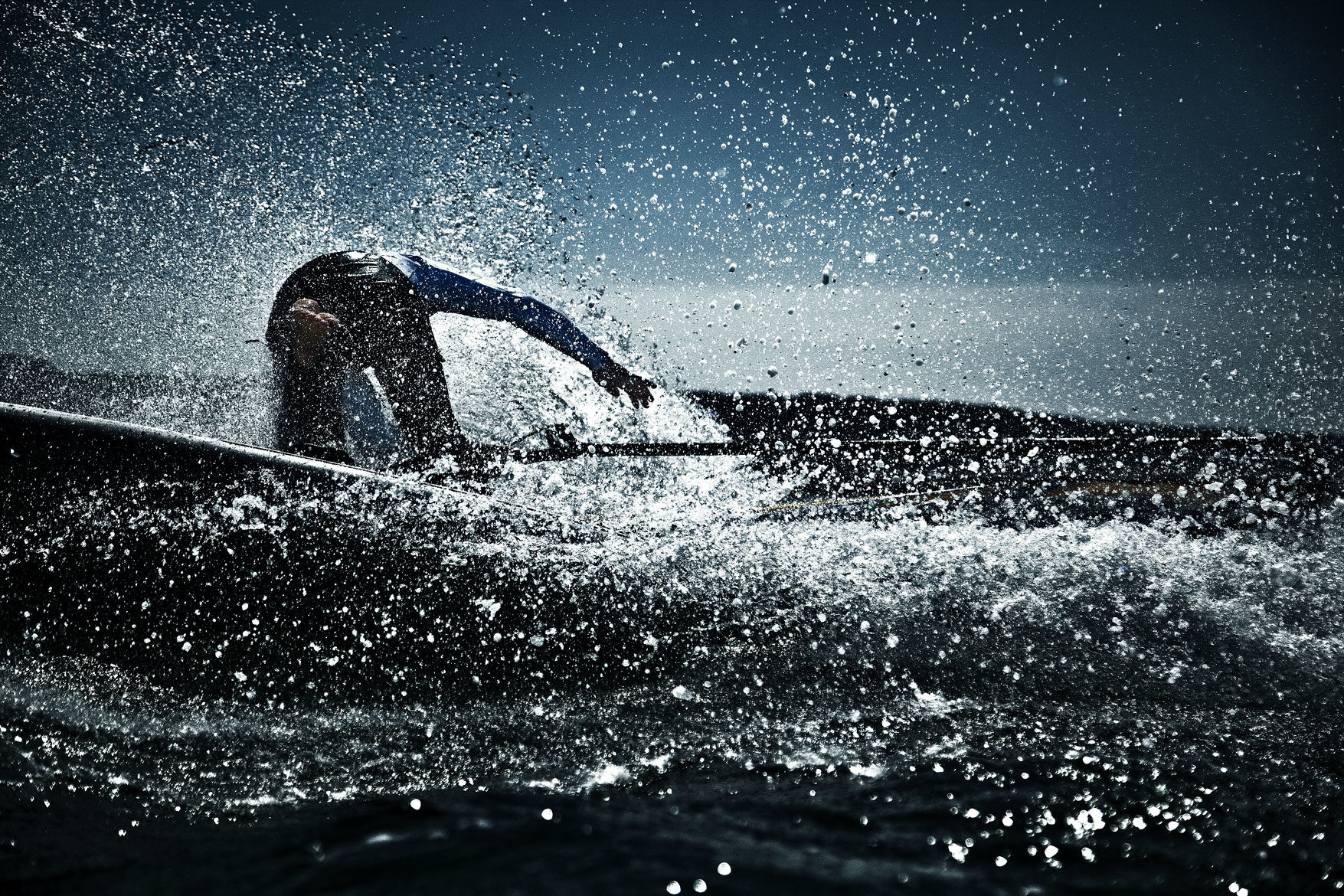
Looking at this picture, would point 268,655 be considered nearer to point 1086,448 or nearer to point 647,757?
point 647,757

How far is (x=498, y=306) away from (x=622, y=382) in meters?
0.76

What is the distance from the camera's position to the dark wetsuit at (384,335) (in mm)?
3707

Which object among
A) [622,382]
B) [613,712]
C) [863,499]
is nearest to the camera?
[613,712]

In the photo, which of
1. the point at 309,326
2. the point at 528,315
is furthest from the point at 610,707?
the point at 309,326

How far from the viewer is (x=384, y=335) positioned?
3854mm

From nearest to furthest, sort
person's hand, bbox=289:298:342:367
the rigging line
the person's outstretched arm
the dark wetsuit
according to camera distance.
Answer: the rigging line
the dark wetsuit
person's hand, bbox=289:298:342:367
the person's outstretched arm

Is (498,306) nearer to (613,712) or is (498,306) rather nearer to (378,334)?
(378,334)

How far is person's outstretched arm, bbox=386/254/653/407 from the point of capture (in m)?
3.98

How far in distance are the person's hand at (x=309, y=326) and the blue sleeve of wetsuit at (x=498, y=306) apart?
17.0 inches

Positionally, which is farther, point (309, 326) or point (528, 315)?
point (528, 315)

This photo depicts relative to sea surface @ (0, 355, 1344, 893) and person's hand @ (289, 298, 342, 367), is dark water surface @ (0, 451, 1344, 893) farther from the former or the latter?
person's hand @ (289, 298, 342, 367)

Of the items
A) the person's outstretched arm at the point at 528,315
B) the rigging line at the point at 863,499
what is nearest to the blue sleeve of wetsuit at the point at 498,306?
the person's outstretched arm at the point at 528,315

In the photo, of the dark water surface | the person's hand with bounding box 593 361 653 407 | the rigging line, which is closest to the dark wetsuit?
the person's hand with bounding box 593 361 653 407

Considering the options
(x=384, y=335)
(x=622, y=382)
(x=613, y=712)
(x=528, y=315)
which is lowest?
(x=613, y=712)
